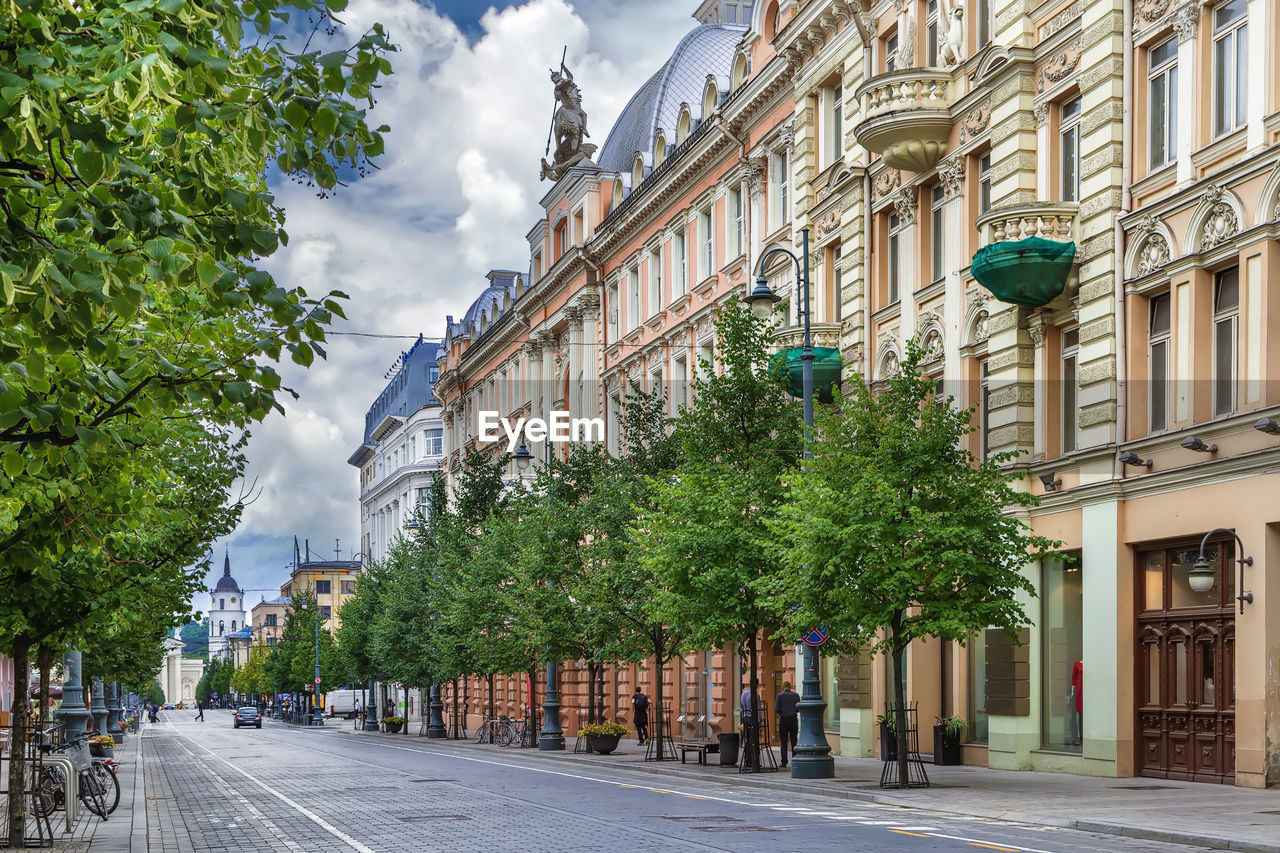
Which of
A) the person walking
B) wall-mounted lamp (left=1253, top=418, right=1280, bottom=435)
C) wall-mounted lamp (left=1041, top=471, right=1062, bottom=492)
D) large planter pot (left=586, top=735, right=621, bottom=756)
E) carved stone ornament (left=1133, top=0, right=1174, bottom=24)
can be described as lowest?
large planter pot (left=586, top=735, right=621, bottom=756)

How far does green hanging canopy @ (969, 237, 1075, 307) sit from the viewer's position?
26.0 meters

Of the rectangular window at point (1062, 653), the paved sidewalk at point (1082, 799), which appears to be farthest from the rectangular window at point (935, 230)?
the paved sidewalk at point (1082, 799)

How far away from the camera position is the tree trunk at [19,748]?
17406 millimetres

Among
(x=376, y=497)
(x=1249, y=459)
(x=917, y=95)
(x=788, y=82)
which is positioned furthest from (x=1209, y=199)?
(x=376, y=497)

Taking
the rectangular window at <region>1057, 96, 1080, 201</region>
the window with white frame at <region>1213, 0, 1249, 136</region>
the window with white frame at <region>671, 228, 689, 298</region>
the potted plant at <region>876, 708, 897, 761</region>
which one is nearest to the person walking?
the potted plant at <region>876, 708, 897, 761</region>

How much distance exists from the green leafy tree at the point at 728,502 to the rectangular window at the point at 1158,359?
639 centimetres

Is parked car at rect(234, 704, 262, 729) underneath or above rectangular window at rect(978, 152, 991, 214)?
underneath

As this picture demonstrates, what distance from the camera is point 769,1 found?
42.4 meters

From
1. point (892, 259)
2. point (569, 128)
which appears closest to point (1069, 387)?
point (892, 259)

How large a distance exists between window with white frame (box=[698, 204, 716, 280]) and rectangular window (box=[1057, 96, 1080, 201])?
2019 cm

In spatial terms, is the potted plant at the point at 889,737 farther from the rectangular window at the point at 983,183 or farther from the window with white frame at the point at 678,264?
the window with white frame at the point at 678,264

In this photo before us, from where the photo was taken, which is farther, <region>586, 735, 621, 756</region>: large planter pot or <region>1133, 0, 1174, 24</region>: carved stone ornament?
<region>586, 735, 621, 756</region>: large planter pot

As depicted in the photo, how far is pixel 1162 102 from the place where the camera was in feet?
80.9

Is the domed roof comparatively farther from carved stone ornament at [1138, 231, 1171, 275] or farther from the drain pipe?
carved stone ornament at [1138, 231, 1171, 275]
